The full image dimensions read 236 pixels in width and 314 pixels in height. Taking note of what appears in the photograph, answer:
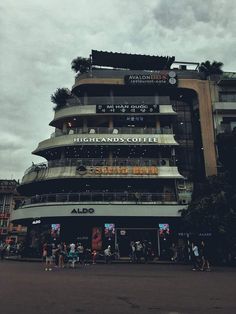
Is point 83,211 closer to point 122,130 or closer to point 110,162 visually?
point 110,162

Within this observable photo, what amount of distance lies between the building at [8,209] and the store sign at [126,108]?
46942 mm

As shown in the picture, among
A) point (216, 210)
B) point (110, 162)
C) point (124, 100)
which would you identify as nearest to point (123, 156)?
point (110, 162)

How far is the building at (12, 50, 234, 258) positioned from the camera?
33.9 m

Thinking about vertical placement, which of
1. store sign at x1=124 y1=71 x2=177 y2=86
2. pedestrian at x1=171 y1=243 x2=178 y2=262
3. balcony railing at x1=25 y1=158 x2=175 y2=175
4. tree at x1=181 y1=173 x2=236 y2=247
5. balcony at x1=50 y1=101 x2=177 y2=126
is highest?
store sign at x1=124 y1=71 x2=177 y2=86

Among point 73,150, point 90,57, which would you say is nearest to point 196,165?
point 73,150

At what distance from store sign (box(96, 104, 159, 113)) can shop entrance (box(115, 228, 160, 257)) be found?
13.7 m

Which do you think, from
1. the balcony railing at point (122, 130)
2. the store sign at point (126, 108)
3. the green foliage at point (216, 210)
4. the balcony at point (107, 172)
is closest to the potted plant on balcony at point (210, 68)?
the store sign at point (126, 108)

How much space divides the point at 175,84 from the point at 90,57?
12.2 metres

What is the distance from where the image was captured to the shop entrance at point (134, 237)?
34531 millimetres

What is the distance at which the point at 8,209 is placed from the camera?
262 ft

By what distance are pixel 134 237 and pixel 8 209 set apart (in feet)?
176

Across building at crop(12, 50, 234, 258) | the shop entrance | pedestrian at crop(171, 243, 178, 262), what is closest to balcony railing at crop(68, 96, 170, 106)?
building at crop(12, 50, 234, 258)

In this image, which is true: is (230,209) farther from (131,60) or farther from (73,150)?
(131,60)

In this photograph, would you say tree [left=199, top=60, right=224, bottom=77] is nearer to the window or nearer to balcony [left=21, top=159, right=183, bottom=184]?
the window
